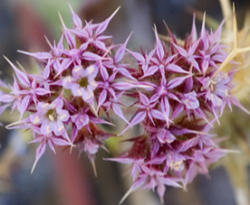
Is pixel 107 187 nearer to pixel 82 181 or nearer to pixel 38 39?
pixel 82 181

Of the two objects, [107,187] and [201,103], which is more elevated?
[201,103]

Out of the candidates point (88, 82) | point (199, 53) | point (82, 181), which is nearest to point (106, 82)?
point (88, 82)

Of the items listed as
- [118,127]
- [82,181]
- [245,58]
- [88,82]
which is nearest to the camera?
[88,82]

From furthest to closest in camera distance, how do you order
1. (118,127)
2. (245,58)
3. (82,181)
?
(82,181) < (118,127) < (245,58)

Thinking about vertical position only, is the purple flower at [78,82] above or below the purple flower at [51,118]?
above

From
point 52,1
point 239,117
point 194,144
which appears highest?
point 52,1

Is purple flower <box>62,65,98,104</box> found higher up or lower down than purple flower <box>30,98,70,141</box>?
higher up

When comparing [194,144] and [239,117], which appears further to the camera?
[239,117]
